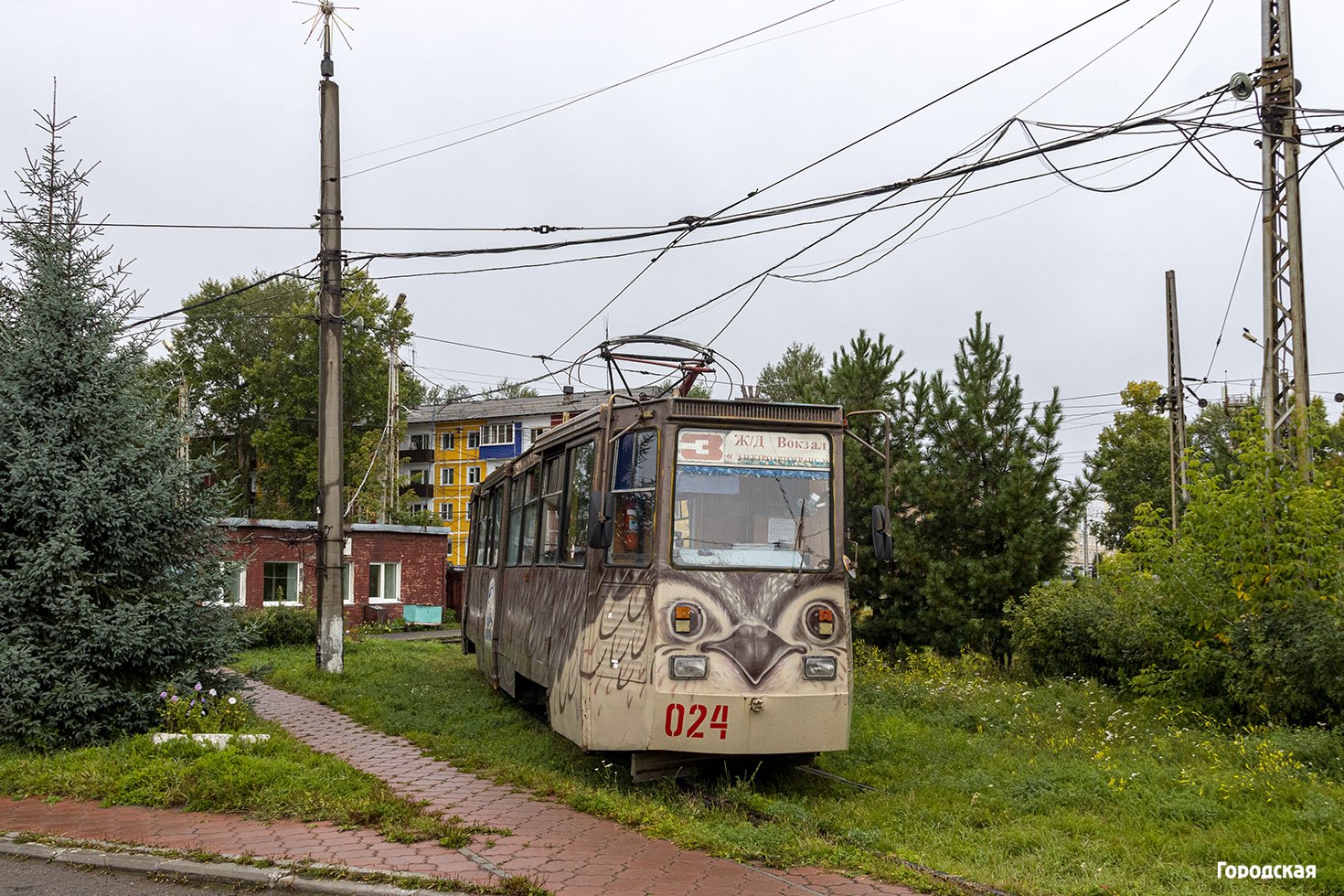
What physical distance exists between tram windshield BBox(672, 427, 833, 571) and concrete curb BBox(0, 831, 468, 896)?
3.42m

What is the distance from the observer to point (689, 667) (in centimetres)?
854

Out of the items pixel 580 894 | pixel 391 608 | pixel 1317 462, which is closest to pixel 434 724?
pixel 580 894

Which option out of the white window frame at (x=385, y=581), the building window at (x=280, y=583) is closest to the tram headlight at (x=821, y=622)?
the building window at (x=280, y=583)

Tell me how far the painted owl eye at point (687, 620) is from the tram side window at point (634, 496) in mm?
461

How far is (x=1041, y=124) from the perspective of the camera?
11.0 m

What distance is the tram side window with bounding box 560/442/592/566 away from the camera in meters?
9.88

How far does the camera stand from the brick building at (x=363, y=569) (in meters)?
31.4

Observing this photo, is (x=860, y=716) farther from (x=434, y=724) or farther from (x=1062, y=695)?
(x=434, y=724)

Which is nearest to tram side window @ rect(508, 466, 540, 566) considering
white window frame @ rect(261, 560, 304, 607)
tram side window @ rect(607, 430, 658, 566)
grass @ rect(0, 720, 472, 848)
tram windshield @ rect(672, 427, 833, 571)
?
tram side window @ rect(607, 430, 658, 566)

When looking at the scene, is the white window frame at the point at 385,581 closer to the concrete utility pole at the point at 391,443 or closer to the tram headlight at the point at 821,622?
the concrete utility pole at the point at 391,443

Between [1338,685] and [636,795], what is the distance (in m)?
6.15

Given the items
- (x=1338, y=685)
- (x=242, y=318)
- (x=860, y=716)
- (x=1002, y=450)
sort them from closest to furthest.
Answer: (x=1338, y=685) < (x=860, y=716) < (x=1002, y=450) < (x=242, y=318)

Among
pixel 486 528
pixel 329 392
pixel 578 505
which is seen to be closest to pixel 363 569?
pixel 329 392

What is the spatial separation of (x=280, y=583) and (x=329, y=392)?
1668cm
